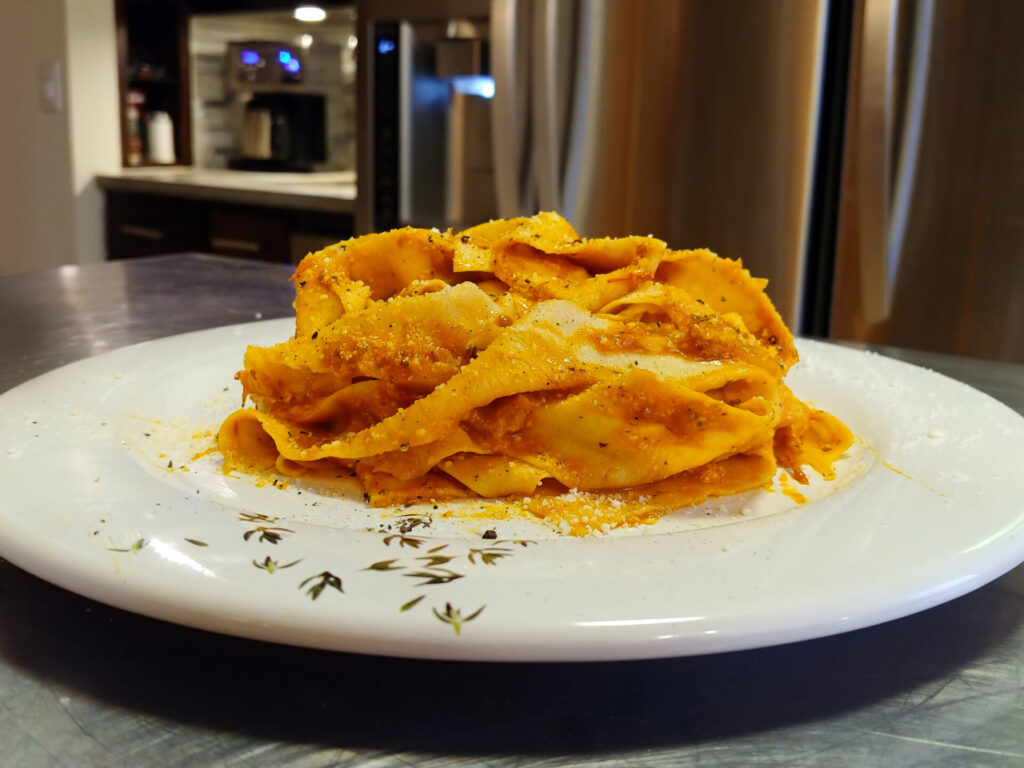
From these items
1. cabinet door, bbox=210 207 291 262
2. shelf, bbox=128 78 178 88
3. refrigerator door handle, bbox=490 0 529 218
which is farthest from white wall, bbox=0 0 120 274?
refrigerator door handle, bbox=490 0 529 218

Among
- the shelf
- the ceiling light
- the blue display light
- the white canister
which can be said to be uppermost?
the ceiling light

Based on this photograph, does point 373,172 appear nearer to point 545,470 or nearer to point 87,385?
point 87,385

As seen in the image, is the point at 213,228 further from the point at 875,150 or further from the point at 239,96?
the point at 875,150

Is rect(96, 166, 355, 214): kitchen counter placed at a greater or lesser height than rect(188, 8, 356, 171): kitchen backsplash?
lesser

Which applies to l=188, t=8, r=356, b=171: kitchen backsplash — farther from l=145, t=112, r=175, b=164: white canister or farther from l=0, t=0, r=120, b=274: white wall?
Result: l=0, t=0, r=120, b=274: white wall

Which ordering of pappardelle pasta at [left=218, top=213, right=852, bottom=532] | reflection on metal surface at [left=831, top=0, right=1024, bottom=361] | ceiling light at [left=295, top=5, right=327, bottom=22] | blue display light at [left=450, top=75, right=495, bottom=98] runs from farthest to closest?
ceiling light at [left=295, top=5, right=327, bottom=22] < blue display light at [left=450, top=75, right=495, bottom=98] < reflection on metal surface at [left=831, top=0, right=1024, bottom=361] < pappardelle pasta at [left=218, top=213, right=852, bottom=532]

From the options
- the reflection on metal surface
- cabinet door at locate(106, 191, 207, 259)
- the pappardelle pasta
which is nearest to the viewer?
the pappardelle pasta

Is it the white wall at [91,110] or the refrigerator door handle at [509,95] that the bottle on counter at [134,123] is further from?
the refrigerator door handle at [509,95]
